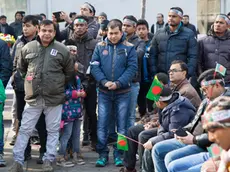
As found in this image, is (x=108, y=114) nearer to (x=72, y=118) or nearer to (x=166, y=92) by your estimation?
(x=72, y=118)

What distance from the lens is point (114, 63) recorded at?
26.1 ft

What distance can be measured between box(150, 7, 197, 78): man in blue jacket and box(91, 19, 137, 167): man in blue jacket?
86 cm

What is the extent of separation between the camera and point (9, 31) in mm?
19062

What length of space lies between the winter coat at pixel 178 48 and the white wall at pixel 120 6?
12662 mm

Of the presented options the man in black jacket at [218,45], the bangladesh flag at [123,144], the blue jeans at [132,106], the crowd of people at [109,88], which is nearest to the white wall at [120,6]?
the crowd of people at [109,88]

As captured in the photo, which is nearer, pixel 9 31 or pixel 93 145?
pixel 93 145

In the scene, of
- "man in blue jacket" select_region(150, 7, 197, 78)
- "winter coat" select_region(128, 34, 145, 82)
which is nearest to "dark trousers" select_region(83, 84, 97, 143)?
"winter coat" select_region(128, 34, 145, 82)

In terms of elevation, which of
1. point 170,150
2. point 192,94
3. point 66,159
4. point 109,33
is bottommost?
point 66,159

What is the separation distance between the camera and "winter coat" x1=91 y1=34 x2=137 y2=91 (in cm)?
794

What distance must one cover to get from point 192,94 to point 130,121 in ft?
4.67

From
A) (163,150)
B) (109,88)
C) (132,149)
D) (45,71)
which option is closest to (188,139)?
(163,150)

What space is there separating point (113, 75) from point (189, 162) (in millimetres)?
2421

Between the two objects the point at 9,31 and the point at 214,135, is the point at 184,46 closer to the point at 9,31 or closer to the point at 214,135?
the point at 214,135

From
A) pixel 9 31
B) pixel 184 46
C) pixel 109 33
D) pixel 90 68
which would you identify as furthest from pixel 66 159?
pixel 9 31
